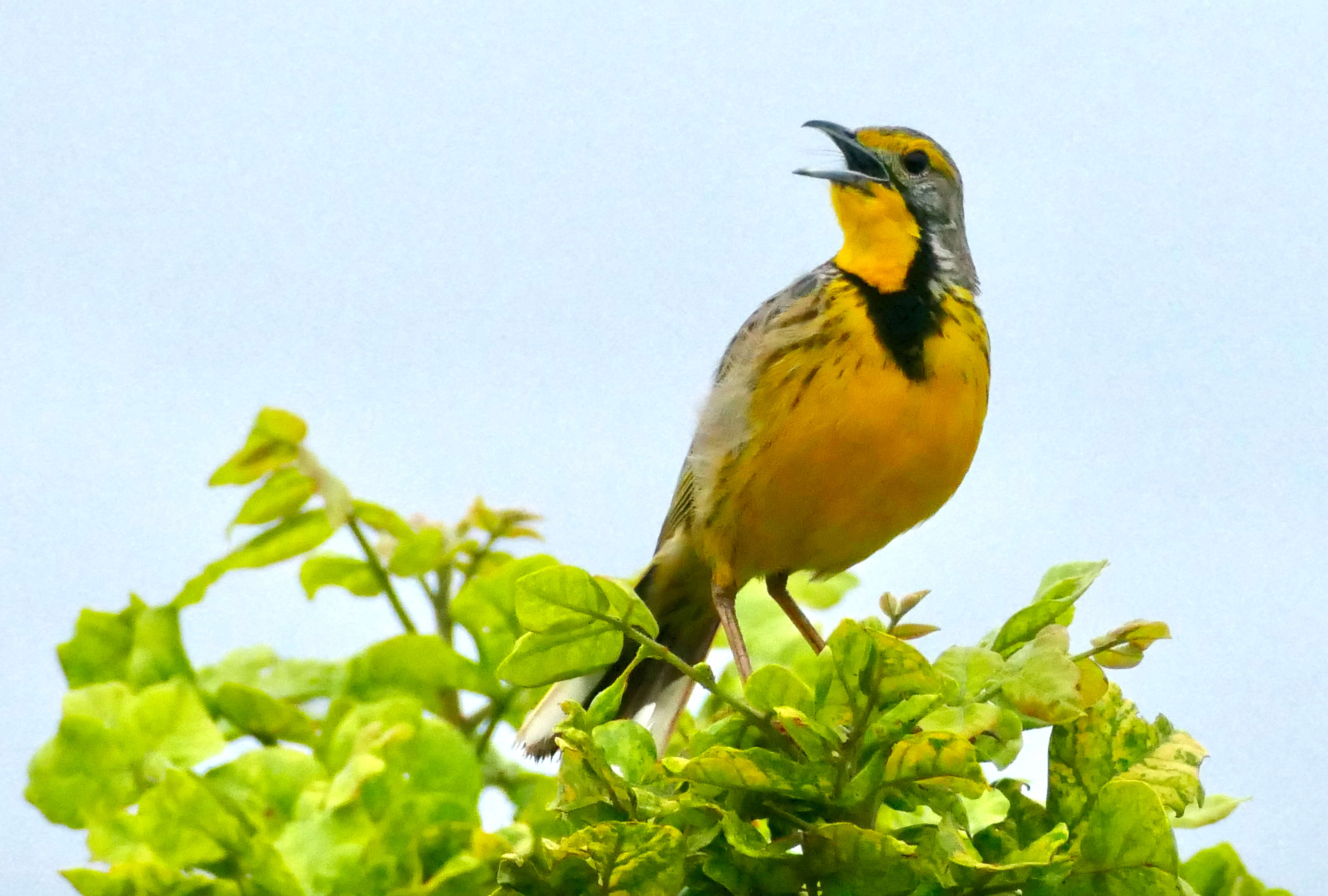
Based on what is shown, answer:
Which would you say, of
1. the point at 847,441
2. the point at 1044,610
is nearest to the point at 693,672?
the point at 1044,610

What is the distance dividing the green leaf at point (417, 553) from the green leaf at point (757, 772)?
0.88m

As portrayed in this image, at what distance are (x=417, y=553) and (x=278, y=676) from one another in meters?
0.28

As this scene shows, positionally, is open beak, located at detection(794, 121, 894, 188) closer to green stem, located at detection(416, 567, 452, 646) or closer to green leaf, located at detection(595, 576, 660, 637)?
green stem, located at detection(416, 567, 452, 646)

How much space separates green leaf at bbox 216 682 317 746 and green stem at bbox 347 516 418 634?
0.62 ft

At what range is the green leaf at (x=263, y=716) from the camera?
6.11 ft

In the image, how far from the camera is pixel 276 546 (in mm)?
2027

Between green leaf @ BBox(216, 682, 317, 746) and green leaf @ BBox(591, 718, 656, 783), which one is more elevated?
green leaf @ BBox(591, 718, 656, 783)

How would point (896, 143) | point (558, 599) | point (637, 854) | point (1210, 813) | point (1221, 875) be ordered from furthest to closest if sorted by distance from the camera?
point (896, 143), point (1221, 875), point (1210, 813), point (558, 599), point (637, 854)

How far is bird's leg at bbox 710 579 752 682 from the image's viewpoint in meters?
2.31

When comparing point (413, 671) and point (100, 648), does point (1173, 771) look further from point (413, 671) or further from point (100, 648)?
point (100, 648)

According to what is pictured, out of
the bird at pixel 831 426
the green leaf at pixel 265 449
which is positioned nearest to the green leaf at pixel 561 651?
the green leaf at pixel 265 449

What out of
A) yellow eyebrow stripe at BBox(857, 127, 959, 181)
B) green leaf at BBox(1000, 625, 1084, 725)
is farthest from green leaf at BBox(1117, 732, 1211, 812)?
yellow eyebrow stripe at BBox(857, 127, 959, 181)

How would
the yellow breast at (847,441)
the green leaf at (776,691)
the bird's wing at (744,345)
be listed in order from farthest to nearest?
the bird's wing at (744,345) → the yellow breast at (847,441) → the green leaf at (776,691)

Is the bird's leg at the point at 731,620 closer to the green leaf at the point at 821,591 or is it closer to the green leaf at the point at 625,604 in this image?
the green leaf at the point at 821,591
